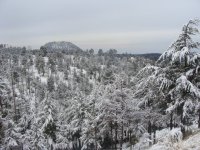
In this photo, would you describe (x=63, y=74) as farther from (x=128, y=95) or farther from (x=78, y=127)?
(x=128, y=95)

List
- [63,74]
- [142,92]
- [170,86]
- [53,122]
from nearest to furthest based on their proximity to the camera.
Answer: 1. [170,86]
2. [142,92]
3. [53,122]
4. [63,74]

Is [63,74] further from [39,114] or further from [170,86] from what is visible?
[170,86]

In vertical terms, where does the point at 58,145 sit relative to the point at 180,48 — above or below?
below

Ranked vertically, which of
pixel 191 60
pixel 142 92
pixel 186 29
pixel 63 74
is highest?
pixel 186 29

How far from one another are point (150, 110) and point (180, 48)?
27.8 feet

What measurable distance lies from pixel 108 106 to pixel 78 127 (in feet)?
41.2

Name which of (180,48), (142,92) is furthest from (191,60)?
(142,92)

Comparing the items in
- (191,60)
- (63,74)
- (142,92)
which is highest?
(191,60)

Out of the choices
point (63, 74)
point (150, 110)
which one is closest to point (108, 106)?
point (150, 110)

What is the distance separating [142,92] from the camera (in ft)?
66.1

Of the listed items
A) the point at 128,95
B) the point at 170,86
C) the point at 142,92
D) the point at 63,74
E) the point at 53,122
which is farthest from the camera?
the point at 63,74

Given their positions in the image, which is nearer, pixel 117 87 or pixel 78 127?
pixel 117 87

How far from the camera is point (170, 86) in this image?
17.8m

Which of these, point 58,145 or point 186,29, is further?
point 58,145
